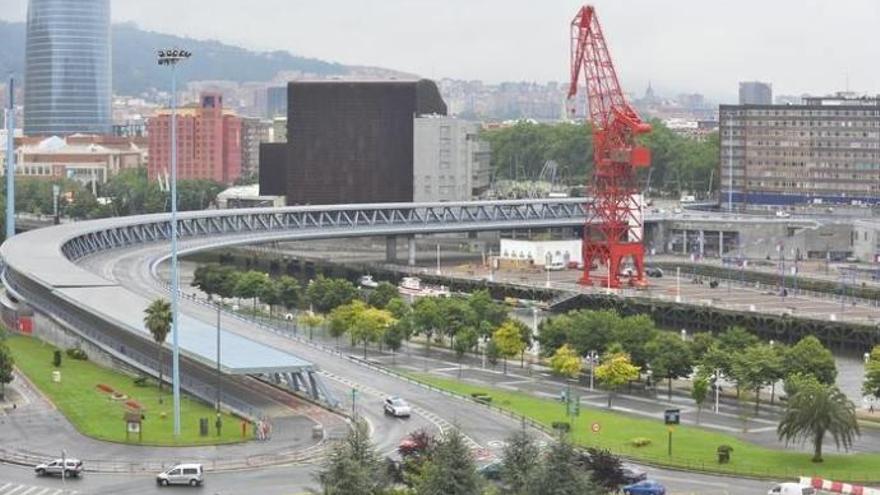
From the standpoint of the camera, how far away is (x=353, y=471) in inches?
1164

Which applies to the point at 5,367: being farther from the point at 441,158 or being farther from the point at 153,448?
the point at 441,158

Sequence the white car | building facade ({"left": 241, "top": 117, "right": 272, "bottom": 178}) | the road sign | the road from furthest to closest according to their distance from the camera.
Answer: building facade ({"left": 241, "top": 117, "right": 272, "bottom": 178}) → the road sign → the white car → the road

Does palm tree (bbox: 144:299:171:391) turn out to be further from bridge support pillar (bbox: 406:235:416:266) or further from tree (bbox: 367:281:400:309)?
bridge support pillar (bbox: 406:235:416:266)

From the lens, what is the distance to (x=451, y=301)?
6369cm

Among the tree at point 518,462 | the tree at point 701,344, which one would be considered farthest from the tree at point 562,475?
the tree at point 701,344

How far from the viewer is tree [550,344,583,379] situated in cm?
5381

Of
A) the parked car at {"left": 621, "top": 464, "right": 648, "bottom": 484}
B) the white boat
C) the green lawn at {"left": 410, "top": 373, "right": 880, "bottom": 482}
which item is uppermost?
the parked car at {"left": 621, "top": 464, "right": 648, "bottom": 484}

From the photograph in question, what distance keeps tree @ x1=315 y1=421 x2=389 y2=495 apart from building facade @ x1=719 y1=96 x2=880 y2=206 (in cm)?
10220

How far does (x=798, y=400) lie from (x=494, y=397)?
35.6ft

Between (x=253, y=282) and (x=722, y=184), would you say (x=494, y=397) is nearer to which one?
(x=253, y=282)

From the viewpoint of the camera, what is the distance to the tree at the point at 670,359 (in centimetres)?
5191

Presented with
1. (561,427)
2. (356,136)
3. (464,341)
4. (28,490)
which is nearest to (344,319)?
(464,341)

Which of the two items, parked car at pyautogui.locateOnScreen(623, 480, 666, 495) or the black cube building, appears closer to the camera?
parked car at pyautogui.locateOnScreen(623, 480, 666, 495)

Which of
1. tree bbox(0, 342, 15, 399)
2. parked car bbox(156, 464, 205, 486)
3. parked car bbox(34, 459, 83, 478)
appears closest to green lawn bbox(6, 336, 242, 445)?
tree bbox(0, 342, 15, 399)
